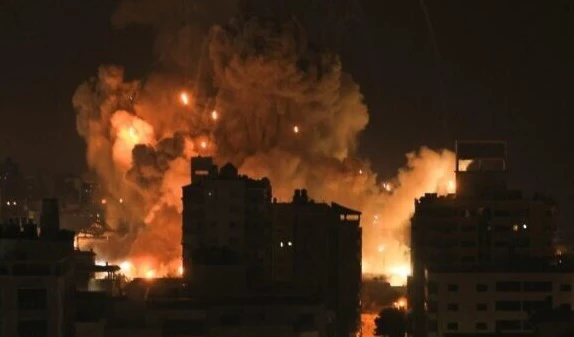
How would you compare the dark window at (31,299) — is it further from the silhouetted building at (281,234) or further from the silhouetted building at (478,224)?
the silhouetted building at (281,234)

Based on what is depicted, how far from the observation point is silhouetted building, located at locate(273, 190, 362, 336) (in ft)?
213

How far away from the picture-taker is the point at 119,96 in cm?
8369

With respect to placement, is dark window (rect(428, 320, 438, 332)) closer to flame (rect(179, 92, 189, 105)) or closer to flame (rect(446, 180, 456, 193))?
flame (rect(446, 180, 456, 193))

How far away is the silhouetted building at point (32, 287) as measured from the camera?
4075cm

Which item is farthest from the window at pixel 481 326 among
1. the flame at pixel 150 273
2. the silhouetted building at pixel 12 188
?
the silhouetted building at pixel 12 188

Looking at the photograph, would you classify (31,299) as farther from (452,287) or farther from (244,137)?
(244,137)

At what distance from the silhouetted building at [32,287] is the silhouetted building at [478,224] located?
19819mm

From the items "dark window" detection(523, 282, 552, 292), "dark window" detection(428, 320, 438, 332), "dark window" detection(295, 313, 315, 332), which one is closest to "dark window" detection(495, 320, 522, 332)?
"dark window" detection(523, 282, 552, 292)

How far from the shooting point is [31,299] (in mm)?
40906

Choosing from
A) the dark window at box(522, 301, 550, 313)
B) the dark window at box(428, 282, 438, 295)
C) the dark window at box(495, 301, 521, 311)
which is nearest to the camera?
the dark window at box(522, 301, 550, 313)

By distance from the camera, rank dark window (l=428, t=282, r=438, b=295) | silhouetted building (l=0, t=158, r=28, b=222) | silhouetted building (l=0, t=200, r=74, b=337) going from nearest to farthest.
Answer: silhouetted building (l=0, t=200, r=74, b=337)
dark window (l=428, t=282, r=438, b=295)
silhouetted building (l=0, t=158, r=28, b=222)

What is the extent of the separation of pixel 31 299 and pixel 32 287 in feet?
0.81

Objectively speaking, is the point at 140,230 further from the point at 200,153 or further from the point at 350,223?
the point at 350,223

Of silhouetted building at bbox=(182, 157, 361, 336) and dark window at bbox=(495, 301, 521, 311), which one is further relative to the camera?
silhouetted building at bbox=(182, 157, 361, 336)
